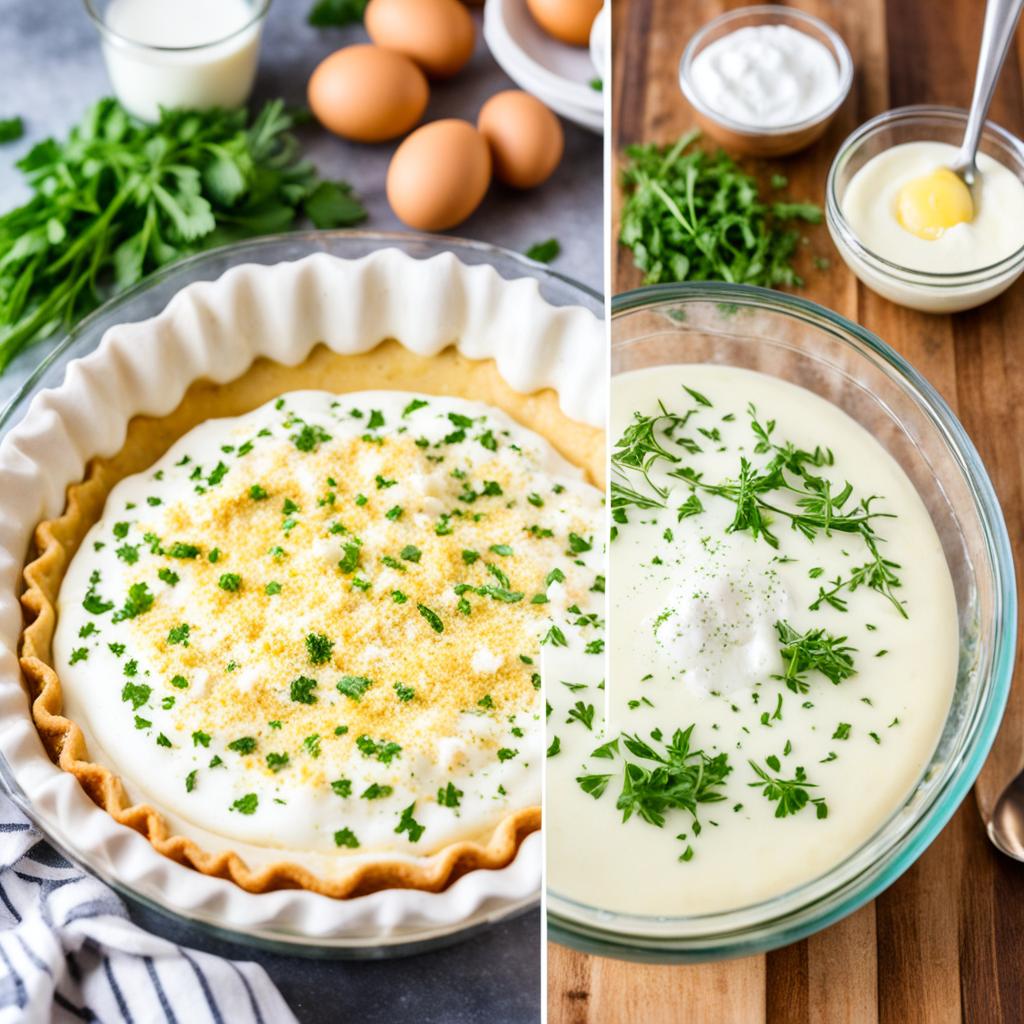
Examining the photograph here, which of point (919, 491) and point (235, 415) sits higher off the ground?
point (919, 491)

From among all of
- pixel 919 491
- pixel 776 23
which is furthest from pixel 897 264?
pixel 776 23

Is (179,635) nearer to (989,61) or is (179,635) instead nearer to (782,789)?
(782,789)

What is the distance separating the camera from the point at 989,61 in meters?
2.34

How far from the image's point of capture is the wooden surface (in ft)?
6.33


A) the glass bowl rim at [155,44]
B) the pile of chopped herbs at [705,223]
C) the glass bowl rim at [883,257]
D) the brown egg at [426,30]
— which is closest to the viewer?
the glass bowl rim at [883,257]

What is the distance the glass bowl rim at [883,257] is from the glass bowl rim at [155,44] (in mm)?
1229

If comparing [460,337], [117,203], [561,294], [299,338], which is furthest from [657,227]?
[117,203]

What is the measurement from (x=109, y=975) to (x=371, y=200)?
165 centimetres

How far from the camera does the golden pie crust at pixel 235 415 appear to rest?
199 centimetres

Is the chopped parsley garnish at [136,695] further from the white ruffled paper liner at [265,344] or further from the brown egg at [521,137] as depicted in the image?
the brown egg at [521,137]

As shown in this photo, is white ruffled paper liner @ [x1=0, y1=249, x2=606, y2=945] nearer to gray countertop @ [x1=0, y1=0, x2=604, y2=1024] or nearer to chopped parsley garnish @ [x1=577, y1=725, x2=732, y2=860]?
gray countertop @ [x1=0, y1=0, x2=604, y2=1024]

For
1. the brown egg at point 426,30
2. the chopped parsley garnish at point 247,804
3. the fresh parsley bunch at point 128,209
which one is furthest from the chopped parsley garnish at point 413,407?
the brown egg at point 426,30

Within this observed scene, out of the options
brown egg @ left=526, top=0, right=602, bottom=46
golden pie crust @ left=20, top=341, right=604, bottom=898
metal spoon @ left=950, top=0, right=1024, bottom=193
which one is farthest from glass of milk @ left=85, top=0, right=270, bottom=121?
metal spoon @ left=950, top=0, right=1024, bottom=193

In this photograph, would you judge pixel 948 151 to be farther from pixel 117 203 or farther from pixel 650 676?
pixel 117 203
